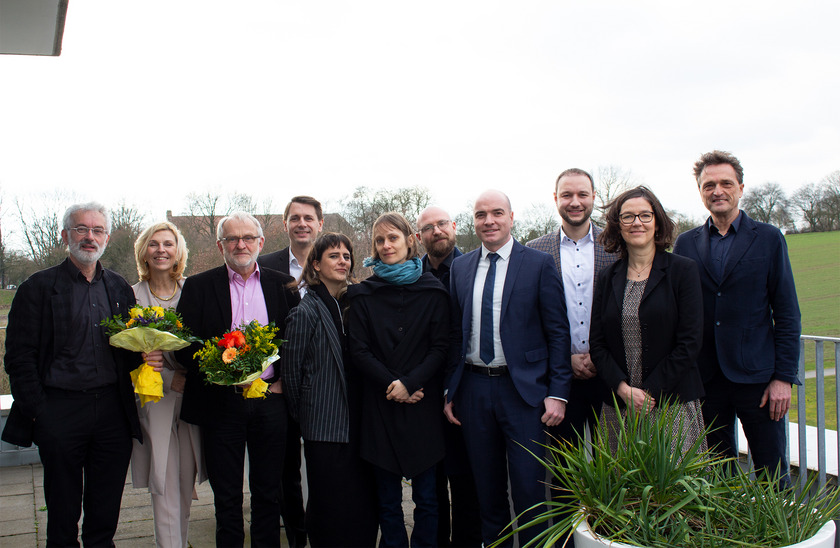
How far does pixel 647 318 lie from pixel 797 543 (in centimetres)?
130

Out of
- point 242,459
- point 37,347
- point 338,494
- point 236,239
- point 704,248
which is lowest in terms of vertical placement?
point 338,494

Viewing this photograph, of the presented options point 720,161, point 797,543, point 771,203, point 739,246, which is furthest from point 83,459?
point 771,203

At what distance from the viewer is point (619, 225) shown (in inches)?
137

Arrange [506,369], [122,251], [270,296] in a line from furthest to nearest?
[122,251]
[270,296]
[506,369]

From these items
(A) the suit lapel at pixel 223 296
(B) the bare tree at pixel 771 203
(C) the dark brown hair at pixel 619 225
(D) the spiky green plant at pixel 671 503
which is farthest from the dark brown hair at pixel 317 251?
(B) the bare tree at pixel 771 203

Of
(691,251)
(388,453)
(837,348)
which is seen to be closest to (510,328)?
(388,453)

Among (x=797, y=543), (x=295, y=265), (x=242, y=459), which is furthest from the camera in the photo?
(x=295, y=265)

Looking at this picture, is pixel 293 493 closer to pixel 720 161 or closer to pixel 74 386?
pixel 74 386

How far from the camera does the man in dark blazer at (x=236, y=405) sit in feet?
11.8

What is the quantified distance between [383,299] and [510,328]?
2.49 feet

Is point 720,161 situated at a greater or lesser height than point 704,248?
greater

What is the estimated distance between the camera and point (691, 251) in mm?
3723

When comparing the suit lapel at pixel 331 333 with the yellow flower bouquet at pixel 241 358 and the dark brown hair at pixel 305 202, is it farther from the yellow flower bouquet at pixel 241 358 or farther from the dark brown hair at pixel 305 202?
the dark brown hair at pixel 305 202

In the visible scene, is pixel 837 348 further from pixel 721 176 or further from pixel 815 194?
pixel 815 194
